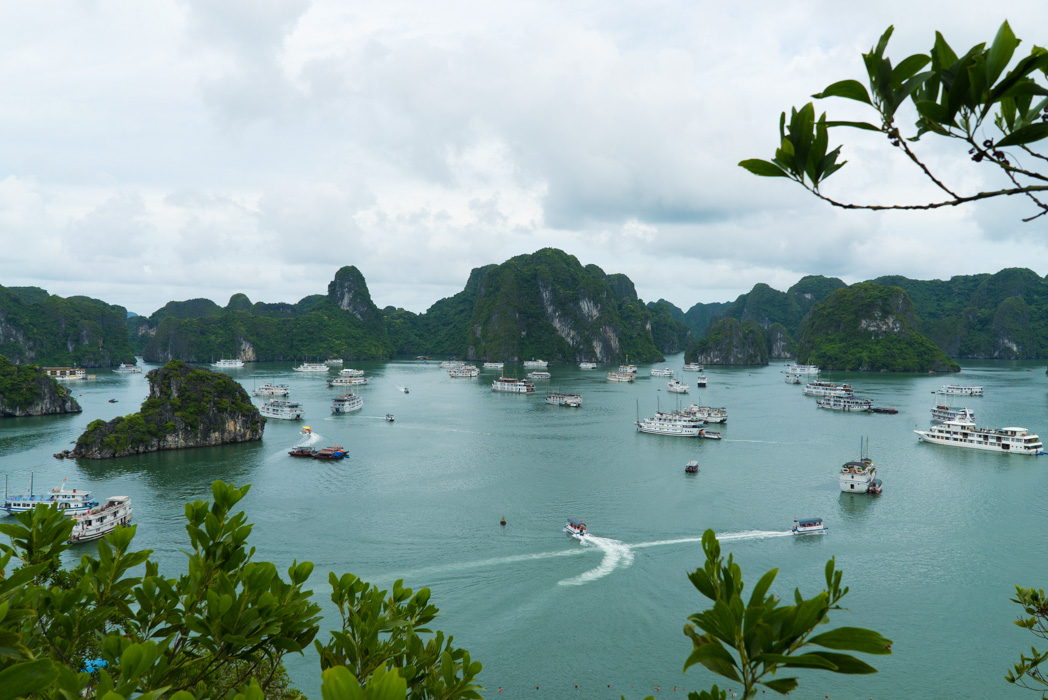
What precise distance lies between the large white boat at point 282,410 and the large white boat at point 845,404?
63.2 metres

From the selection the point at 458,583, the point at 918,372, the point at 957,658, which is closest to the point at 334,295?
the point at 918,372

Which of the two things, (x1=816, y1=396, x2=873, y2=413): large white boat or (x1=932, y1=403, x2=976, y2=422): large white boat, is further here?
(x1=816, y1=396, x2=873, y2=413): large white boat

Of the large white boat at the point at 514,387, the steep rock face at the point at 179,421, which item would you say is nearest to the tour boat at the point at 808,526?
the steep rock face at the point at 179,421

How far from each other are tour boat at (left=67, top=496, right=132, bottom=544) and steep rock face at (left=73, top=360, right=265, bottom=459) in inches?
685

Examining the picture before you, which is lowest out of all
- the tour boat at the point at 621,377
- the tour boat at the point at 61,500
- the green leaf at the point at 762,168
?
the tour boat at the point at 61,500

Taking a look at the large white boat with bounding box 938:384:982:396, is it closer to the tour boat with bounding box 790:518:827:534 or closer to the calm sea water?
the calm sea water

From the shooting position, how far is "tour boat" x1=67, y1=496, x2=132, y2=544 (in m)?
27.8

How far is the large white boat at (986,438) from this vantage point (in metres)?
44.6

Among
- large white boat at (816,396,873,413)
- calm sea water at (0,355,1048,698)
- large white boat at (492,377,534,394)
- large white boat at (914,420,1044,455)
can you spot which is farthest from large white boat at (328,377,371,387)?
large white boat at (914,420,1044,455)

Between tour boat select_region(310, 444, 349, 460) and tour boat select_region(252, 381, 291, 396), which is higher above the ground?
tour boat select_region(252, 381, 291, 396)

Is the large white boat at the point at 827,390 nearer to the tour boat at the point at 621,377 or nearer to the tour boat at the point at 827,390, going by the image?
the tour boat at the point at 827,390

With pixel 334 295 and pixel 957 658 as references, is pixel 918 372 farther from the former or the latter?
pixel 334 295

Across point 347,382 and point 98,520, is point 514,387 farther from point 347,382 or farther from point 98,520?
point 98,520

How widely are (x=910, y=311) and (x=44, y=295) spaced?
232 metres
